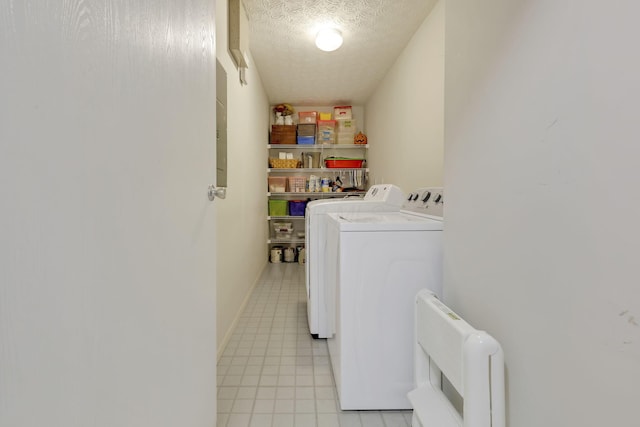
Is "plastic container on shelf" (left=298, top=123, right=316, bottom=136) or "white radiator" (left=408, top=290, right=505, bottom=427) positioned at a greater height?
"plastic container on shelf" (left=298, top=123, right=316, bottom=136)

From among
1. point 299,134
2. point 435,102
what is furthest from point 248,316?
point 299,134

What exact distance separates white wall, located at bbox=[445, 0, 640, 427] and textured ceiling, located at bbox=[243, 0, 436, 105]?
170 cm

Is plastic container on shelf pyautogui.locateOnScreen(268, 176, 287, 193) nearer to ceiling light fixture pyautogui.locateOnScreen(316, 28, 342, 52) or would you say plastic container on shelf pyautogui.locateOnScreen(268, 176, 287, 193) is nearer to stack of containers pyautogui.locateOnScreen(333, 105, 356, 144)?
stack of containers pyautogui.locateOnScreen(333, 105, 356, 144)

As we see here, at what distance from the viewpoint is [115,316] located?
21.9 inches

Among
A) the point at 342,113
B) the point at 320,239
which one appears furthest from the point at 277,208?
the point at 320,239

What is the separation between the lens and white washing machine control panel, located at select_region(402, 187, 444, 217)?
5.96ft

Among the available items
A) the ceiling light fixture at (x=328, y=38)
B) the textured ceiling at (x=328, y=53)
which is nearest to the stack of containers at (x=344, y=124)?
the textured ceiling at (x=328, y=53)

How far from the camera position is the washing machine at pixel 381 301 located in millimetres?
1368

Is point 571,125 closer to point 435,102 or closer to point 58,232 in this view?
point 58,232

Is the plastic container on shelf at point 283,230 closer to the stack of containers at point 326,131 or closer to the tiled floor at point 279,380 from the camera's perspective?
the stack of containers at point 326,131

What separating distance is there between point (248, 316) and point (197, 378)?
1563 millimetres

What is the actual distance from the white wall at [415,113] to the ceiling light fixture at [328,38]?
2.26 ft

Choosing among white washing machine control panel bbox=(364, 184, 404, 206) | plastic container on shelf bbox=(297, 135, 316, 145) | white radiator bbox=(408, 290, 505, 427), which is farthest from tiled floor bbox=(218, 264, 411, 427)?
plastic container on shelf bbox=(297, 135, 316, 145)

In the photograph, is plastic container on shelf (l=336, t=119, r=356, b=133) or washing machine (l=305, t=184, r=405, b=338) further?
plastic container on shelf (l=336, t=119, r=356, b=133)
